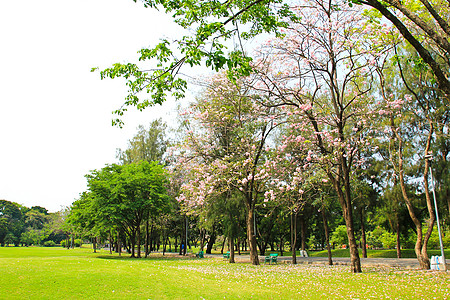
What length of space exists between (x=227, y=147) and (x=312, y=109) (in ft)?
18.5

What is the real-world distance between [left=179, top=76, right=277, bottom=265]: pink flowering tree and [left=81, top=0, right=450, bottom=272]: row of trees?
0.09m

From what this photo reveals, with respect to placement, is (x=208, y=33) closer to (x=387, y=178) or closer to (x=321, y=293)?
(x=321, y=293)

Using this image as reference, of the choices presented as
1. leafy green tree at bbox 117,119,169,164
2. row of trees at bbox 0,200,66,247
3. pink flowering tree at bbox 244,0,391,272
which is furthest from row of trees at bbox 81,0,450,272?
row of trees at bbox 0,200,66,247

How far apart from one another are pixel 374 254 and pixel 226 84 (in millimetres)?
26065

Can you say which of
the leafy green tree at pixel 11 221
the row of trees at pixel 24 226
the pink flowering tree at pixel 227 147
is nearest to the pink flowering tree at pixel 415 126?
the pink flowering tree at pixel 227 147

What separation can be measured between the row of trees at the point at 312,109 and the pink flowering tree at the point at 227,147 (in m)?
Result: 0.09

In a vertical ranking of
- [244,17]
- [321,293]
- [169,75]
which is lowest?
[321,293]

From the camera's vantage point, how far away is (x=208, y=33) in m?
5.77

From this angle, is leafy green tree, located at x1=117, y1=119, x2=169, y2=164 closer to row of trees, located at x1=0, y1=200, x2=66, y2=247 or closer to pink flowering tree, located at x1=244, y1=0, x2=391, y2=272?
pink flowering tree, located at x1=244, y1=0, x2=391, y2=272

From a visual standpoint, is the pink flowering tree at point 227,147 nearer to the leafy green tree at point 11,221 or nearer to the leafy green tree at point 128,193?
the leafy green tree at point 128,193

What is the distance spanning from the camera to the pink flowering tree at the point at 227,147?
17.2 meters

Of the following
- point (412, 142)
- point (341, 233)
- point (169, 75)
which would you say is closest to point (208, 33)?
point (169, 75)

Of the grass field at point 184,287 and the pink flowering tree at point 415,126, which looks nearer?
the grass field at point 184,287

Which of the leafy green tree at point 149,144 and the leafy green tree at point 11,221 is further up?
the leafy green tree at point 149,144
